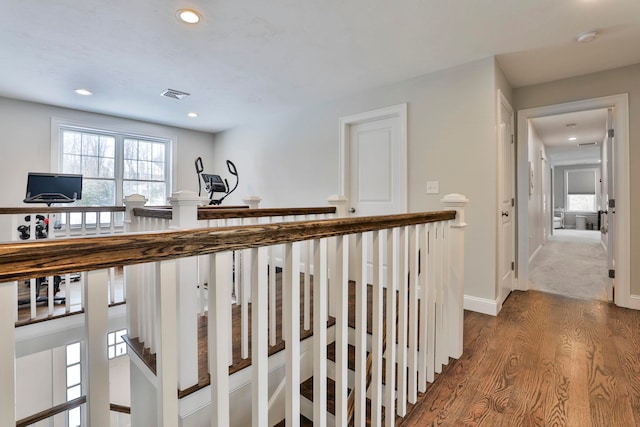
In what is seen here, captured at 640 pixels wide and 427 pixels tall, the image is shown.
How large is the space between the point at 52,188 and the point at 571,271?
6804 millimetres

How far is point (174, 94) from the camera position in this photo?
3.78 m

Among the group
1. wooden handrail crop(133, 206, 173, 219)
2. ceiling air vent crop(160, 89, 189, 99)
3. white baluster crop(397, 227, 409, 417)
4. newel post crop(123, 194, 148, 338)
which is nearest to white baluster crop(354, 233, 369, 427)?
white baluster crop(397, 227, 409, 417)

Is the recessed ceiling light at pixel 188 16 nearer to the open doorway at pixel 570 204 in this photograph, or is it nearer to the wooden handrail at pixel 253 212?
the wooden handrail at pixel 253 212

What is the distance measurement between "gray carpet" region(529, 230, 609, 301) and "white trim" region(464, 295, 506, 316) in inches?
46.8

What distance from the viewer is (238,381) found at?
1.74 m

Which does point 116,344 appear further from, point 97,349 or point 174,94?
point 97,349

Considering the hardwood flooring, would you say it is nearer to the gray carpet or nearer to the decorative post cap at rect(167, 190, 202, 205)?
the decorative post cap at rect(167, 190, 202, 205)

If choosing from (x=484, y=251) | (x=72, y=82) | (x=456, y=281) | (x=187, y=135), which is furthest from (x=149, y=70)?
(x=484, y=251)

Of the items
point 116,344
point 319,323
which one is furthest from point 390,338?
point 116,344

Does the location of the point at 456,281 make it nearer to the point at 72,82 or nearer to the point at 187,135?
the point at 72,82

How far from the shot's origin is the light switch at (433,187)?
3.14 metres

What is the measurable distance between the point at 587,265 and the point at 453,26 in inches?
179

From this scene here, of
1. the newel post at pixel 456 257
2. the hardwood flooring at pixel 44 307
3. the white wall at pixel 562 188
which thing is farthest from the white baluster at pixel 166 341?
the white wall at pixel 562 188

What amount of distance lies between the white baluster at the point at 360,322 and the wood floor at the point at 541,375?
0.41 metres
